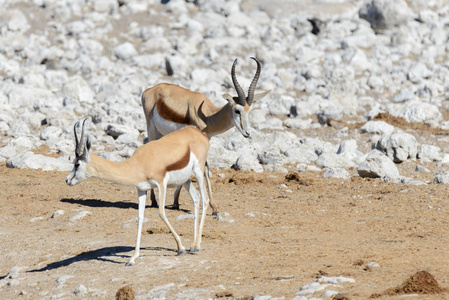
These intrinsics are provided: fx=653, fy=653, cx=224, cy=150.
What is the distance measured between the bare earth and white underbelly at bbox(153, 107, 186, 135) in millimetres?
1226

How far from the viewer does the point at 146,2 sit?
29.6m

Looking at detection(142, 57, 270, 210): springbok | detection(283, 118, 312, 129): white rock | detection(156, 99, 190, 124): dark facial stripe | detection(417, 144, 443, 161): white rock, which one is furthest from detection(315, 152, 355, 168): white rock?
detection(156, 99, 190, 124): dark facial stripe

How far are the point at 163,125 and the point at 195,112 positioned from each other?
1.93 ft

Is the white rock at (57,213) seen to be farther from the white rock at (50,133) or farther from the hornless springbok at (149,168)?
the white rock at (50,133)

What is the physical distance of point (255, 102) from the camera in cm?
2153

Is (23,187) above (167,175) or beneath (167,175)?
beneath

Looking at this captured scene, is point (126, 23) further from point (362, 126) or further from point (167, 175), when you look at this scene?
point (167, 175)

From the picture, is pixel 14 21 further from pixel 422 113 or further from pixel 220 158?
pixel 422 113

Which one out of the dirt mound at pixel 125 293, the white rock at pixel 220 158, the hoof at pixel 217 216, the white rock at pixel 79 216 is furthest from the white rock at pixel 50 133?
the dirt mound at pixel 125 293

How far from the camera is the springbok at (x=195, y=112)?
10.6m

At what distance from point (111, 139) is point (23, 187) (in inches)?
175

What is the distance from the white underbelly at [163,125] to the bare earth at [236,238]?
1226 mm

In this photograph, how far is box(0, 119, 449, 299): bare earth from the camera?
260 inches

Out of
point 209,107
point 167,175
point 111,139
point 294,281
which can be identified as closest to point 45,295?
point 167,175
